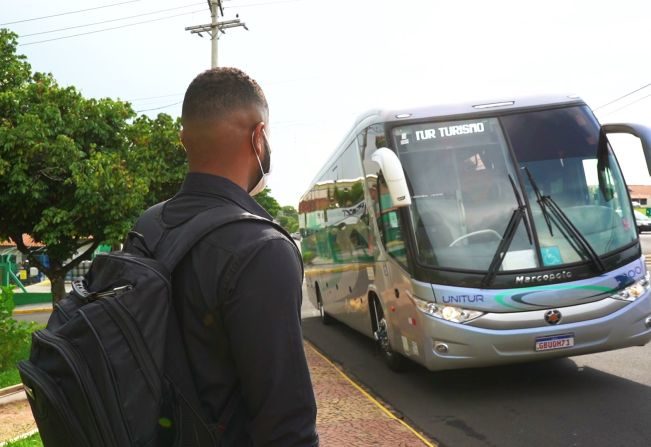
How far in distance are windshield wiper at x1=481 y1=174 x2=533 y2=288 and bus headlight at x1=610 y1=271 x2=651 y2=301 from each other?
102 centimetres

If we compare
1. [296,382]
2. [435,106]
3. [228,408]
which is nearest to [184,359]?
[228,408]

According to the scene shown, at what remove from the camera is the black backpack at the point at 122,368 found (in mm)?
1367

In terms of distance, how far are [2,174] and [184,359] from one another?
10.4m

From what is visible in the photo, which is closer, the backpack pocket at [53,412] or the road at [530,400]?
the backpack pocket at [53,412]

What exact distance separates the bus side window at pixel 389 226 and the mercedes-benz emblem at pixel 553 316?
1493 millimetres

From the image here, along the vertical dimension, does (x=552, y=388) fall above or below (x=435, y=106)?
below

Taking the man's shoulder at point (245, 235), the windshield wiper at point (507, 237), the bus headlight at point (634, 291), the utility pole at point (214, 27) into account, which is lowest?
the bus headlight at point (634, 291)

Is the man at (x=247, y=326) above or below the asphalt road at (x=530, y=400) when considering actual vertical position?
above

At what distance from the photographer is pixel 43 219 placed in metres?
10.9

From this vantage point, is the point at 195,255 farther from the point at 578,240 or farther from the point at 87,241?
the point at 87,241

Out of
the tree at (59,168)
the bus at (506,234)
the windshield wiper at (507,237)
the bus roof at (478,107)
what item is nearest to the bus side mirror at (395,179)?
the bus at (506,234)

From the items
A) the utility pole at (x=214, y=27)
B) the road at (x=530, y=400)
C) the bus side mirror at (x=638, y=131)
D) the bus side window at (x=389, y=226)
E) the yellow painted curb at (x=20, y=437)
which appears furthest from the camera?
the utility pole at (x=214, y=27)

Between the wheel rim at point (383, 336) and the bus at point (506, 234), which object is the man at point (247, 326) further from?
the wheel rim at point (383, 336)

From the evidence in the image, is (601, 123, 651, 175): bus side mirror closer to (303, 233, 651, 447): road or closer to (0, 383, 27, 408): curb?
(303, 233, 651, 447): road
